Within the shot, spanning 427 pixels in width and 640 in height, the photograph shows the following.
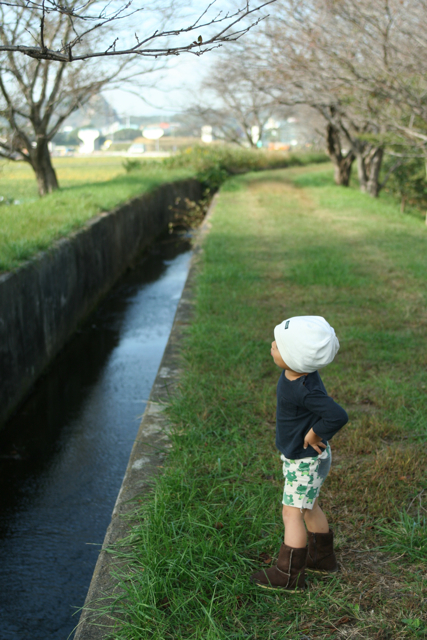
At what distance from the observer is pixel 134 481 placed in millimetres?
2859

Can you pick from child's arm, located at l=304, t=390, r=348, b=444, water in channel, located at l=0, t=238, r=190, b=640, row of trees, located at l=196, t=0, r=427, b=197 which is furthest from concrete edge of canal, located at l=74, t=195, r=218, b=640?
row of trees, located at l=196, t=0, r=427, b=197

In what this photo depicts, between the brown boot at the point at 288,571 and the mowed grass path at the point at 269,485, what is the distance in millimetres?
40

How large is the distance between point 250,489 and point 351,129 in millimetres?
15668

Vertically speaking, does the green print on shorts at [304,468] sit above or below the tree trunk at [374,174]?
below

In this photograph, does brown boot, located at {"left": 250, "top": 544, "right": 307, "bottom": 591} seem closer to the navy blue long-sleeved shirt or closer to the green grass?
the navy blue long-sleeved shirt

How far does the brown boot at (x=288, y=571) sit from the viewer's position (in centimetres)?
212

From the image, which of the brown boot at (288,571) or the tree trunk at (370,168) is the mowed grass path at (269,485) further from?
the tree trunk at (370,168)

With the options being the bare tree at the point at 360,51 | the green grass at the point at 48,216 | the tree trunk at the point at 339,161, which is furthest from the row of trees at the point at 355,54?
the tree trunk at the point at 339,161

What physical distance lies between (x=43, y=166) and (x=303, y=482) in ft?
35.0

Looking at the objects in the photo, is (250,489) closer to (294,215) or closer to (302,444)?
(302,444)

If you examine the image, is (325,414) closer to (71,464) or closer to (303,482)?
(303,482)

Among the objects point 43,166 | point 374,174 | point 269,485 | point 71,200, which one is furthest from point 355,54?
point 374,174

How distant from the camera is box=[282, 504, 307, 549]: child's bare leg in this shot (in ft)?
6.99

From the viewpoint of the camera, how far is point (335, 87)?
9.29 metres
